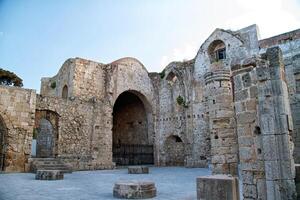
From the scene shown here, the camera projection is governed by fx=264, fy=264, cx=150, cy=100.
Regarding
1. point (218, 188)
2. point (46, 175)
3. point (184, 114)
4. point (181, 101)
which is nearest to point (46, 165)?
point (46, 175)

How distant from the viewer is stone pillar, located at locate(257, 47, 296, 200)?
396 centimetres

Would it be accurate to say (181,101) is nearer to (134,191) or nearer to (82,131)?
(82,131)

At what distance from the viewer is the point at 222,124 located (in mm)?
7855

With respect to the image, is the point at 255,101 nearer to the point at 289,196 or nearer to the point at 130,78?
the point at 289,196

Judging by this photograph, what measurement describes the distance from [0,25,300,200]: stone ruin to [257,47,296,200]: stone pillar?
15mm

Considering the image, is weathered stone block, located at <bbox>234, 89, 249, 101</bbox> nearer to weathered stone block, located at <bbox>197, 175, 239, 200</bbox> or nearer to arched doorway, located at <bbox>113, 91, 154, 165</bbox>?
weathered stone block, located at <bbox>197, 175, 239, 200</bbox>

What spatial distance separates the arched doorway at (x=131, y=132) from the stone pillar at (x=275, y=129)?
14.7m

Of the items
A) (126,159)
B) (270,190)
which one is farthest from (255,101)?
(126,159)

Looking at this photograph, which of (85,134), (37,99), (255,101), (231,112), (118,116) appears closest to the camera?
(255,101)

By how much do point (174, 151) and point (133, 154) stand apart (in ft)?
9.43

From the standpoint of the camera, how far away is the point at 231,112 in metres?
8.02

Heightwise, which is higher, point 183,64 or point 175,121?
point 183,64

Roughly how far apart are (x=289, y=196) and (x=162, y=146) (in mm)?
14625

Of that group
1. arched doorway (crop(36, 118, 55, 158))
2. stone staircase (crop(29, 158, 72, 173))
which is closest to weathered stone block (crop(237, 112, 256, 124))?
stone staircase (crop(29, 158, 72, 173))
